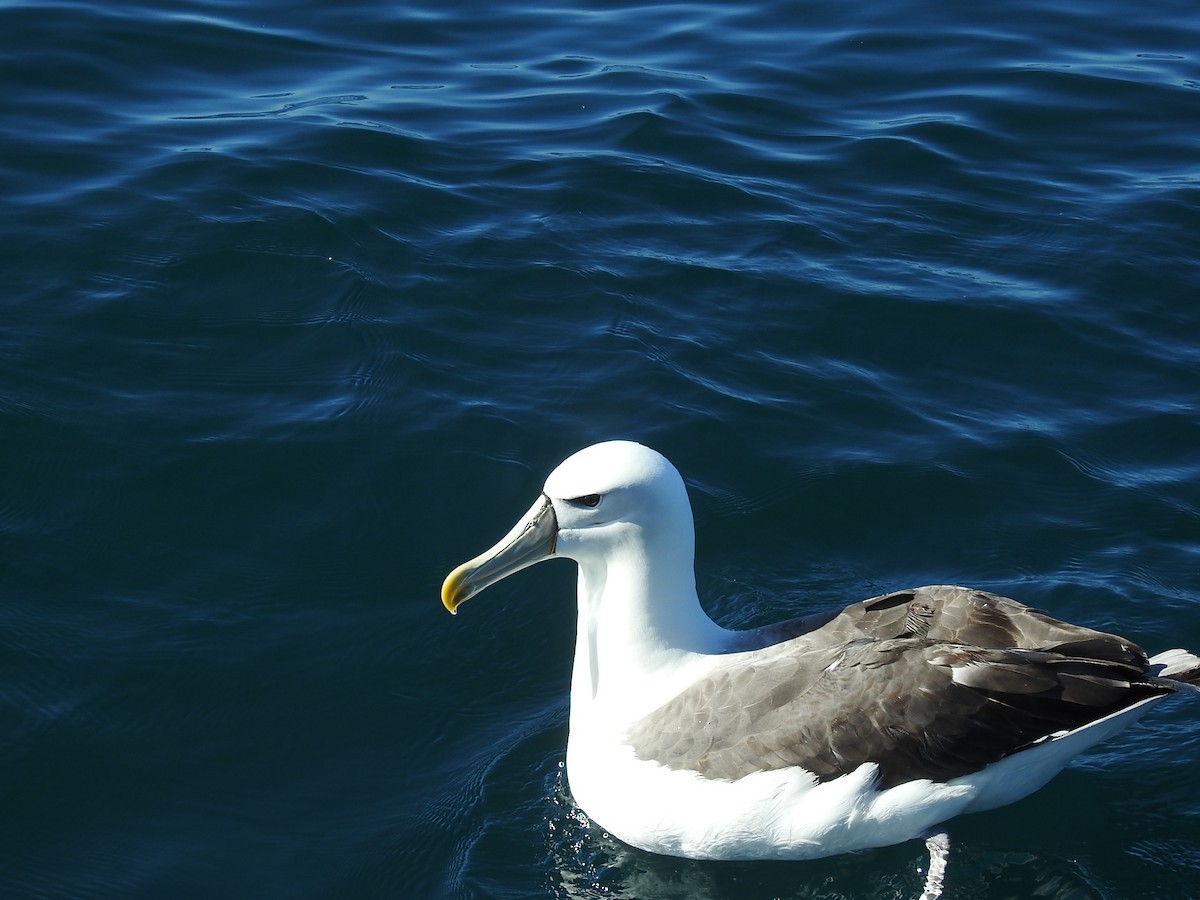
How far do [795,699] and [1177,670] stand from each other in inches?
71.3

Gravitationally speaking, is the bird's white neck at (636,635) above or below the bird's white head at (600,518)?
below

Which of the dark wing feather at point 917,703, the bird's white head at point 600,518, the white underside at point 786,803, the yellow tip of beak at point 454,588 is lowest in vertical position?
the white underside at point 786,803

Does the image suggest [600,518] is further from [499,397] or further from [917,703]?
[499,397]

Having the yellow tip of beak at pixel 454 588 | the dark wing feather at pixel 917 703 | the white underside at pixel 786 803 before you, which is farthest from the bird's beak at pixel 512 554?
the dark wing feather at pixel 917 703

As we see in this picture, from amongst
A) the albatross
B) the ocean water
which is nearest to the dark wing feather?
the albatross

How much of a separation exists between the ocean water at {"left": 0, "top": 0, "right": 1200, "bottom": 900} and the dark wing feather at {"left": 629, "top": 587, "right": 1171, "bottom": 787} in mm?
633

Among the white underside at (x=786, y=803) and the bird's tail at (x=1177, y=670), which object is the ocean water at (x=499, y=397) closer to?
the white underside at (x=786, y=803)

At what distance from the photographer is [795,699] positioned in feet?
21.9

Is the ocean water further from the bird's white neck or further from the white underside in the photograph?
the bird's white neck

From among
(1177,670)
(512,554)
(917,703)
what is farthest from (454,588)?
(1177,670)

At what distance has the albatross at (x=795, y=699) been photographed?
6.57 m

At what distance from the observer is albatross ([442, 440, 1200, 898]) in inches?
259

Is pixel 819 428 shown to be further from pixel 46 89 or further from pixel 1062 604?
pixel 46 89

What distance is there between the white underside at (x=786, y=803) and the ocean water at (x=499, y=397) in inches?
7.4
